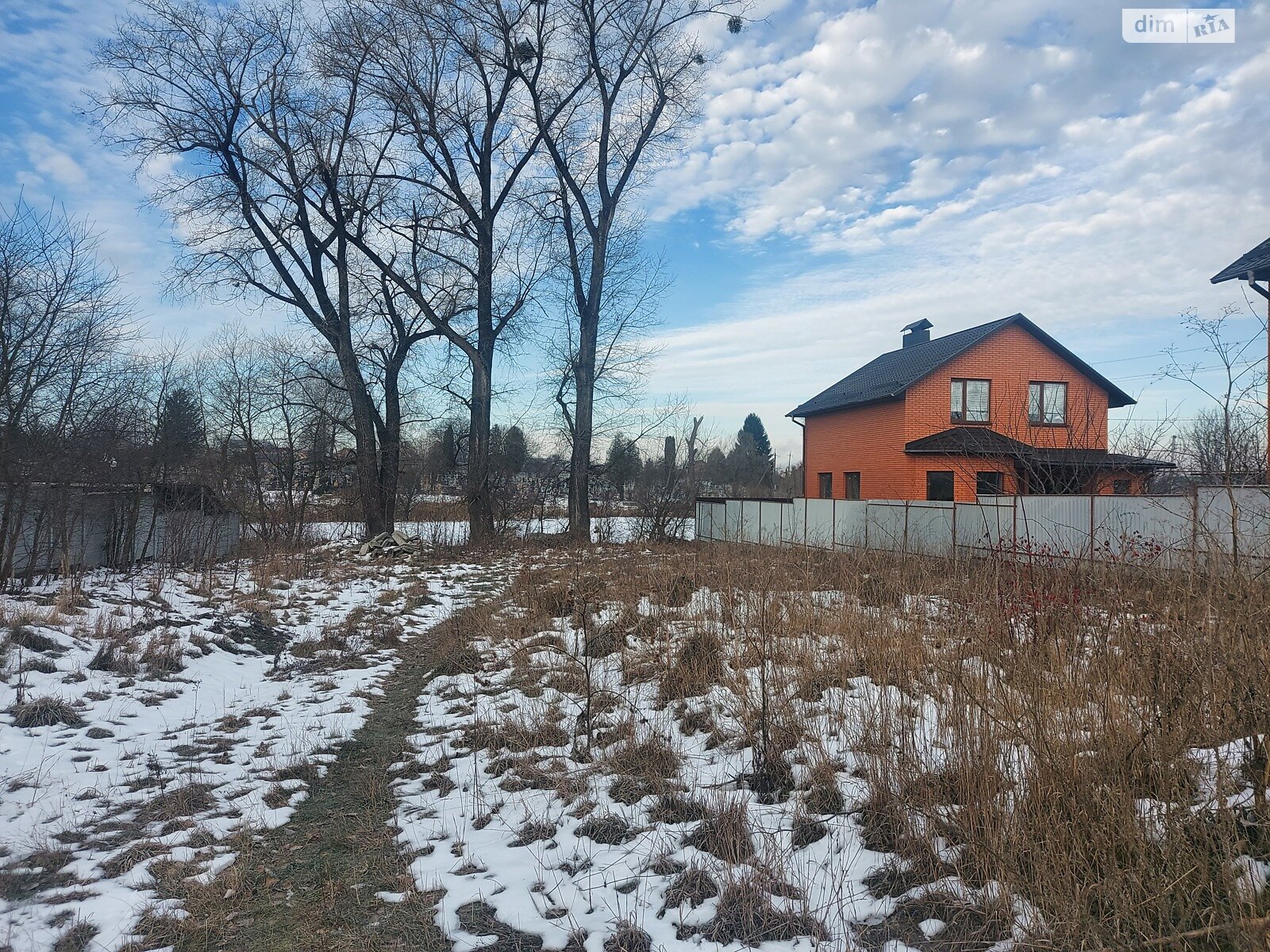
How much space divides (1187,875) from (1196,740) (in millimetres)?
Answer: 787

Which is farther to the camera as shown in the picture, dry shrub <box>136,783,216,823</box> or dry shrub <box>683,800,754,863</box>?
dry shrub <box>136,783,216,823</box>

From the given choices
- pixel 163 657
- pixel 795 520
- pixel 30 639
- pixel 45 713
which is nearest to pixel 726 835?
pixel 45 713

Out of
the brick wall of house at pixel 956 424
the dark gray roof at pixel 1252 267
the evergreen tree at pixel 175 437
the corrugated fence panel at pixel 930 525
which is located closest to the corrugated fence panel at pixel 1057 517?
the corrugated fence panel at pixel 930 525

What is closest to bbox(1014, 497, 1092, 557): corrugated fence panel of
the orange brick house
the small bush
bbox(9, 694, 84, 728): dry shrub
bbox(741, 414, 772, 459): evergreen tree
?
the orange brick house

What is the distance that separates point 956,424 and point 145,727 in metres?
23.5

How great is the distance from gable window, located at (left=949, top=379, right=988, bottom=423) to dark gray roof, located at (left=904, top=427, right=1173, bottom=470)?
0.93 meters

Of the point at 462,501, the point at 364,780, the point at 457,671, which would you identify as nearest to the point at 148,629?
the point at 457,671

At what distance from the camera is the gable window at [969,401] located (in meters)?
24.3

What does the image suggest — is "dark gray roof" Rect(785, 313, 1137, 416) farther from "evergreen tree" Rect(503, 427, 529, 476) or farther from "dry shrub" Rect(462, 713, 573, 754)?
"dry shrub" Rect(462, 713, 573, 754)

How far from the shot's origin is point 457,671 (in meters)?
7.52

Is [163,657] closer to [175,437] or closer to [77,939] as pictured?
[77,939]

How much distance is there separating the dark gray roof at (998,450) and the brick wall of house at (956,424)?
0.41m

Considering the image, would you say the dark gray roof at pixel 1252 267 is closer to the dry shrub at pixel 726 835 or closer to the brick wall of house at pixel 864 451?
the brick wall of house at pixel 864 451

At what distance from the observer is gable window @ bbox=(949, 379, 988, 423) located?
79.8 ft
